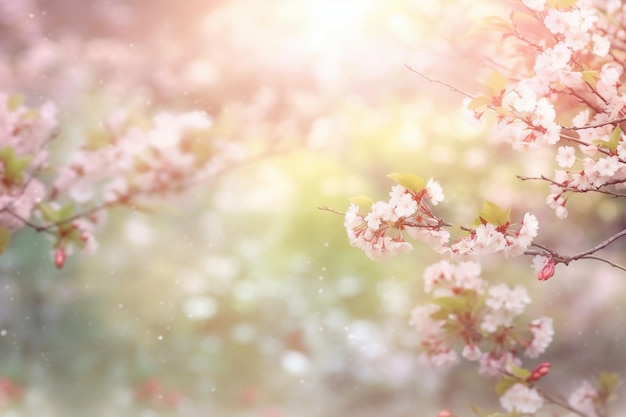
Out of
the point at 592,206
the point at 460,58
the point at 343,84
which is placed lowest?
the point at 592,206

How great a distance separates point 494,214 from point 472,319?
381mm

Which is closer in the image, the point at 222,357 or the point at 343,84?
the point at 343,84

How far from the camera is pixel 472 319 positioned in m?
1.16

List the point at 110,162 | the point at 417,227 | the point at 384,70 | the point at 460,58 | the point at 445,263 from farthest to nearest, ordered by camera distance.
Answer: the point at 384,70, the point at 110,162, the point at 460,58, the point at 445,263, the point at 417,227

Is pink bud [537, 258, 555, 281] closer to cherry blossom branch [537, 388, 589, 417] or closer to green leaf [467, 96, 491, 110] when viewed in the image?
green leaf [467, 96, 491, 110]

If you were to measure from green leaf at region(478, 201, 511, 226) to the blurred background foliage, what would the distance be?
5.54ft

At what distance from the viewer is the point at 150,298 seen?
2674 mm

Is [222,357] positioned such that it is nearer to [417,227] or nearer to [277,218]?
[277,218]

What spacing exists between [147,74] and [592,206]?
1615 millimetres

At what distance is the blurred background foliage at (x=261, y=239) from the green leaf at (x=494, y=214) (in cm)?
169

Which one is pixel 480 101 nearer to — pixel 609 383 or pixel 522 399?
pixel 522 399

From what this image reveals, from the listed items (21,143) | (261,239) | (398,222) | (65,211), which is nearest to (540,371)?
(398,222)

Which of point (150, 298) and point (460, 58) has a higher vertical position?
point (460, 58)

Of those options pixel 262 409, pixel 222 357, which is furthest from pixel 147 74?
pixel 262 409
